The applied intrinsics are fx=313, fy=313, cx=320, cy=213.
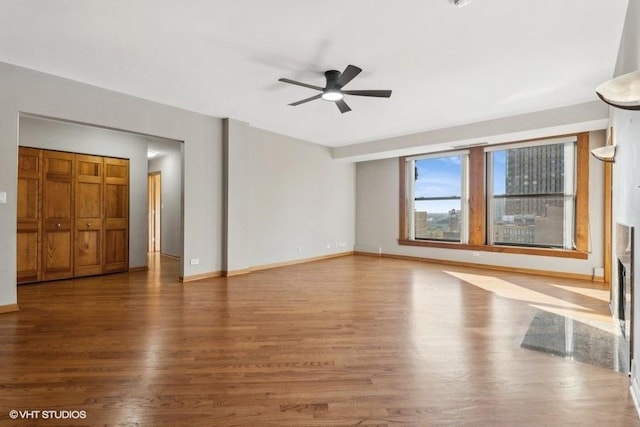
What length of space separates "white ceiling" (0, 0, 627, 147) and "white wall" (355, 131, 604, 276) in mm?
2814

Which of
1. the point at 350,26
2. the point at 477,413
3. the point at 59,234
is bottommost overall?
the point at 477,413

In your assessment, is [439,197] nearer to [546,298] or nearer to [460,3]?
[546,298]

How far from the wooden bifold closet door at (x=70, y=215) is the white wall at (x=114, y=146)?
0.35ft

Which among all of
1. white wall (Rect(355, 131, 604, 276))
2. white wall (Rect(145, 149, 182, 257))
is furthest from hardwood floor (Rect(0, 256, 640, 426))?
white wall (Rect(145, 149, 182, 257))

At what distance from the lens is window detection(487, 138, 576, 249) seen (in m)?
5.60

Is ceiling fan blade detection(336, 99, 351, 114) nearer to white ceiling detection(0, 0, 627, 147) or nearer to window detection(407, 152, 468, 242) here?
white ceiling detection(0, 0, 627, 147)

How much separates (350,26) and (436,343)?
2854mm

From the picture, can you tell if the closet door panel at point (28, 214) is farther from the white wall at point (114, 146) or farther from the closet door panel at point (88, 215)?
the closet door panel at point (88, 215)

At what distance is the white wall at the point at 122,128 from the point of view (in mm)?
3426

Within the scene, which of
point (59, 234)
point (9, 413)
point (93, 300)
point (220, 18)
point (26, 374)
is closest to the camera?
point (9, 413)

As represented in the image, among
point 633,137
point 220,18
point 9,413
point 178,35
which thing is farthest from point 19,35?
point 633,137

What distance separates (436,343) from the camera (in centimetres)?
272

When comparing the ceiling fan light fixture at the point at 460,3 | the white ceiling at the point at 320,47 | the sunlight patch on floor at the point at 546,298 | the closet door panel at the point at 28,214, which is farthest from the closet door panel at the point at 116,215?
the sunlight patch on floor at the point at 546,298

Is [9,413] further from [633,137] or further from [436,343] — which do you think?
[633,137]
